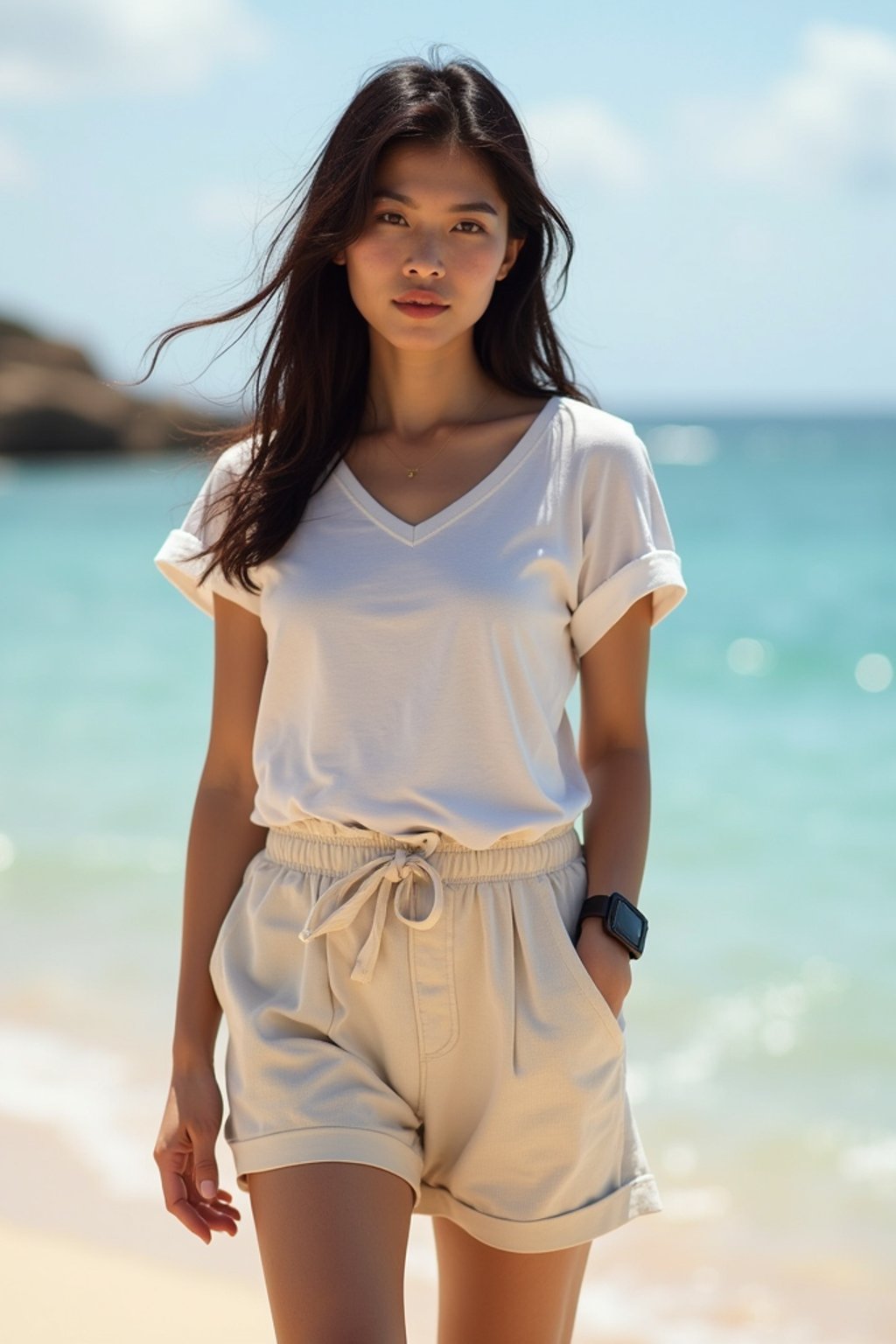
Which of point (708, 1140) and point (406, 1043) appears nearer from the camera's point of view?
point (406, 1043)

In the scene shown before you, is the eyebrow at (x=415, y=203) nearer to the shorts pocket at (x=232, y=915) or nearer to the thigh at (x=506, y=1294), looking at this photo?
the shorts pocket at (x=232, y=915)

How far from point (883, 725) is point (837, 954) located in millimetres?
4347

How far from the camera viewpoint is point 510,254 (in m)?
2.60

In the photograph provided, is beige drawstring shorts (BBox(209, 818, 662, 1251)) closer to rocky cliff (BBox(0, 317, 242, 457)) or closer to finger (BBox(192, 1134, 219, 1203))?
finger (BBox(192, 1134, 219, 1203))

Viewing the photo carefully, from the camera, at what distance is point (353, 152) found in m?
2.41

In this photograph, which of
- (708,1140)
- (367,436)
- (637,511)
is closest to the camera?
(637,511)

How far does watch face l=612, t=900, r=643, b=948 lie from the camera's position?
2301 millimetres

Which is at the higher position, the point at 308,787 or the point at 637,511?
the point at 637,511

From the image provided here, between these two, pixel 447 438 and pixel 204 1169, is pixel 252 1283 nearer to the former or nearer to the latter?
pixel 204 1169

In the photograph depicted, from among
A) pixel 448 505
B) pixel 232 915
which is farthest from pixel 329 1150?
pixel 448 505

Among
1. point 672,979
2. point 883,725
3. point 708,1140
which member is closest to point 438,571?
point 708,1140

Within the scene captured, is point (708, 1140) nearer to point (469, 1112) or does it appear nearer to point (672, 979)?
point (672, 979)

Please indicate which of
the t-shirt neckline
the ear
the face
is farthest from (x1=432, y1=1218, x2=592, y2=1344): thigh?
the ear

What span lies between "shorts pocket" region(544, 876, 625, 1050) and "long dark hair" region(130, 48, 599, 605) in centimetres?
66
